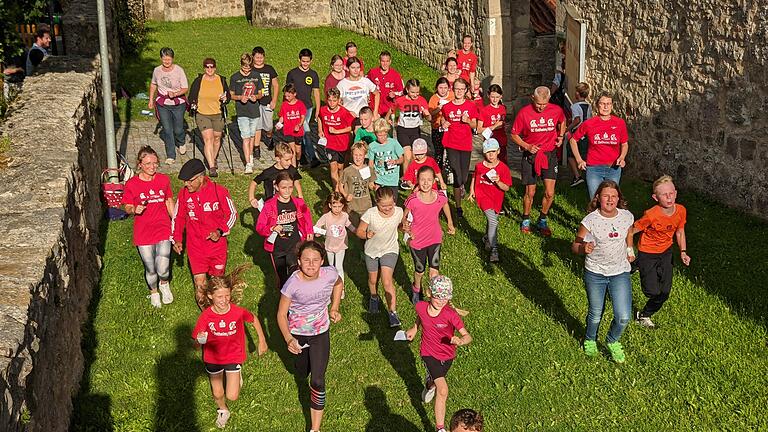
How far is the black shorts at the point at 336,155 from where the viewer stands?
525 inches

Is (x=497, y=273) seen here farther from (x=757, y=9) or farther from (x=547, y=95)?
(x=757, y=9)

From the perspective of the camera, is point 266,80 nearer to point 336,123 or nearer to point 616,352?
point 336,123

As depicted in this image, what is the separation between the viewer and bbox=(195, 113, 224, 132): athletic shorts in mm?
13974

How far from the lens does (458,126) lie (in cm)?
1286

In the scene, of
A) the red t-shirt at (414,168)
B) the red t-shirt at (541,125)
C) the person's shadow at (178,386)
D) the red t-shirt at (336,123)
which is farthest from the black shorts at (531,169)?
the person's shadow at (178,386)

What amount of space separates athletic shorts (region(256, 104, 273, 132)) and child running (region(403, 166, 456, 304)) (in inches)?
216

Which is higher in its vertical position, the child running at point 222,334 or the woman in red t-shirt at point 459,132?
the woman in red t-shirt at point 459,132

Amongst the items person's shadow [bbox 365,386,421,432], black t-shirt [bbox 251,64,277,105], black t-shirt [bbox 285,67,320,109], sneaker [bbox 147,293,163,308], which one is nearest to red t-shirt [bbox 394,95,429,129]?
black t-shirt [bbox 285,67,320,109]

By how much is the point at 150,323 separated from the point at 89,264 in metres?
1.05

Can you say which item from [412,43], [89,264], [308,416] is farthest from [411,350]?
[412,43]

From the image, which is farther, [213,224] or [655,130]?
[655,130]

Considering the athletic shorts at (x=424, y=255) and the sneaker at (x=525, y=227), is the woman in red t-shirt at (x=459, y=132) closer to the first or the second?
the sneaker at (x=525, y=227)

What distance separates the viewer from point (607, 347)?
898 cm

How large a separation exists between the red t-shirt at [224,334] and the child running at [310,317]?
1.23ft
